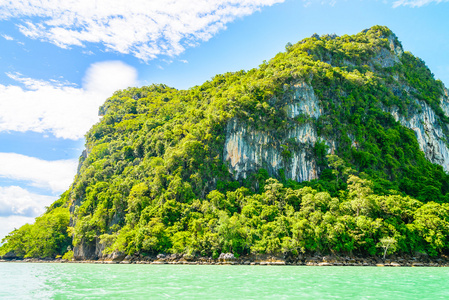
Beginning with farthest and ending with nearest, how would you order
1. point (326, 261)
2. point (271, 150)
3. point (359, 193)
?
1. point (271, 150)
2. point (359, 193)
3. point (326, 261)

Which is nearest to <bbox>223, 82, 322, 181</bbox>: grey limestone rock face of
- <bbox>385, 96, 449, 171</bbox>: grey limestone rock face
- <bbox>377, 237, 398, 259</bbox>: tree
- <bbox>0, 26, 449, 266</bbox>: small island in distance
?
<bbox>0, 26, 449, 266</bbox>: small island in distance

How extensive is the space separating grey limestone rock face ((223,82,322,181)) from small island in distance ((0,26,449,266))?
0.22 meters

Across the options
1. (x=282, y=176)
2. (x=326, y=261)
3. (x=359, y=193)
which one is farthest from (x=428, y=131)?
(x=326, y=261)

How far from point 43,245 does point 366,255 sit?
62092 mm

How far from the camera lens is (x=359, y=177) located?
52719 mm

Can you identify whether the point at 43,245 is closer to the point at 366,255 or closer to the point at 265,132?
the point at 265,132

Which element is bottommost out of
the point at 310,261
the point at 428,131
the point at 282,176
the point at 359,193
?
the point at 310,261

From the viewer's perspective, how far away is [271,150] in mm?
59062

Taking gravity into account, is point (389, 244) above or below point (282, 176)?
below

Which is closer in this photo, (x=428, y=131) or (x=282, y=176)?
(x=282, y=176)

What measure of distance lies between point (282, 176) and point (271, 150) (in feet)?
19.6

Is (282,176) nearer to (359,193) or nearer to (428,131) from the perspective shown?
(359,193)

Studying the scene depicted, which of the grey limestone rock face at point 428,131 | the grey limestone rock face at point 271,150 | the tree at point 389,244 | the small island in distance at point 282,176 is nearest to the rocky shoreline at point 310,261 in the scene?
the small island in distance at point 282,176

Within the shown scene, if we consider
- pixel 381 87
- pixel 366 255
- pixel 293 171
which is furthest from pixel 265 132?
pixel 381 87
